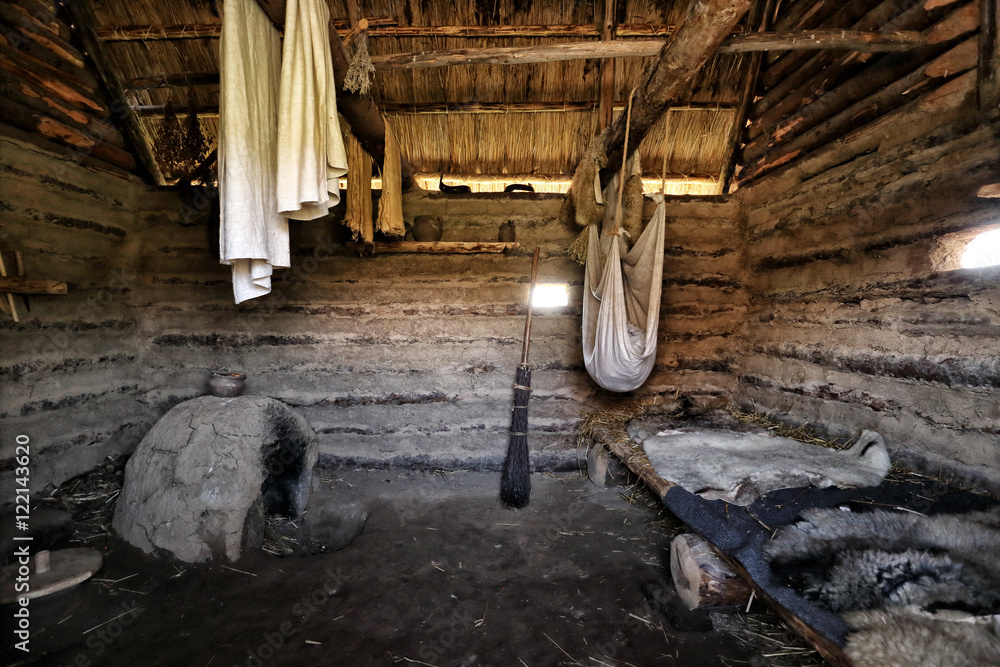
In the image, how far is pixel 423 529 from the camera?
2994 mm

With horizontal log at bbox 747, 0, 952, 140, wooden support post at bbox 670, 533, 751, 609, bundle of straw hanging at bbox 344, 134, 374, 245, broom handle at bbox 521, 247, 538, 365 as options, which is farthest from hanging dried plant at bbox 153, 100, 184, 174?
horizontal log at bbox 747, 0, 952, 140

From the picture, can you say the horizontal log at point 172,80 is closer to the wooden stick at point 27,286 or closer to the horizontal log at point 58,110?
the horizontal log at point 58,110

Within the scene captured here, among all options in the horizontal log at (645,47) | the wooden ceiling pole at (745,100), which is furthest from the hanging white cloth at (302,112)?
the wooden ceiling pole at (745,100)

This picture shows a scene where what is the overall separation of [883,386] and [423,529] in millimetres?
3180

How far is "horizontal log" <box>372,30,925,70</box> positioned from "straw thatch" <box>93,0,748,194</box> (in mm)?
1256

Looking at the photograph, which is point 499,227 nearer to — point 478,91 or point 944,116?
point 478,91

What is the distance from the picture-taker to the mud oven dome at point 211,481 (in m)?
2.55

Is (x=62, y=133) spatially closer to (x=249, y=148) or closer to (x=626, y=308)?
(x=249, y=148)

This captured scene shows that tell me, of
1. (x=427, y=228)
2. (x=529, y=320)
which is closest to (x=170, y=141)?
(x=427, y=228)

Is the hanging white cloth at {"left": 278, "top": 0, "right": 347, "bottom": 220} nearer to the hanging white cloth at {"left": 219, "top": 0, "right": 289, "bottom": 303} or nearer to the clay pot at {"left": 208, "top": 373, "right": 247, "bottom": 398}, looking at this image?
the hanging white cloth at {"left": 219, "top": 0, "right": 289, "bottom": 303}

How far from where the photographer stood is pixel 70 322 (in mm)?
3271

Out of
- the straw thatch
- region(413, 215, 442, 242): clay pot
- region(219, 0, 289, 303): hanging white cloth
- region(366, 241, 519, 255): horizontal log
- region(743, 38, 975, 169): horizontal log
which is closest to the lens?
region(219, 0, 289, 303): hanging white cloth

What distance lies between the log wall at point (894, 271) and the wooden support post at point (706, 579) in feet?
4.77

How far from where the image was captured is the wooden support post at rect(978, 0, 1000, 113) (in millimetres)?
2115
